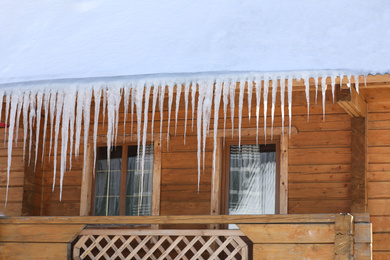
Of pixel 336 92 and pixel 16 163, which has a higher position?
pixel 336 92

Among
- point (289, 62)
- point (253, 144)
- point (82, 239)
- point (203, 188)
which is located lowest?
point (82, 239)

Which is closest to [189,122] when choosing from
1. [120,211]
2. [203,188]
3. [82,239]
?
[203,188]

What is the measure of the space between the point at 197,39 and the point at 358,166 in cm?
277

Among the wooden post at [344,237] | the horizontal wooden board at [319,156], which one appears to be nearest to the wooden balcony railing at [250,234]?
the wooden post at [344,237]

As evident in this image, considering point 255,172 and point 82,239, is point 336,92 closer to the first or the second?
point 255,172

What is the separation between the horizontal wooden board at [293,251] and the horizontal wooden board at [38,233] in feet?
7.51

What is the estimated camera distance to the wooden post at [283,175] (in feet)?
31.5

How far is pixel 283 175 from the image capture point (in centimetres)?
971

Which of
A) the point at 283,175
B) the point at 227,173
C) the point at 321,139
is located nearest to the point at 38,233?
the point at 227,173

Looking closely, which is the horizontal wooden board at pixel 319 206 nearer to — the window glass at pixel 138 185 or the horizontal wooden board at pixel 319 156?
the horizontal wooden board at pixel 319 156

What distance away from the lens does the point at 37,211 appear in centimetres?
1084

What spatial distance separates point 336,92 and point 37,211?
5.15 metres

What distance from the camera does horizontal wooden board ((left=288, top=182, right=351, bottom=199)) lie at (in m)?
9.44

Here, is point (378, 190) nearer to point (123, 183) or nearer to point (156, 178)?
point (156, 178)
